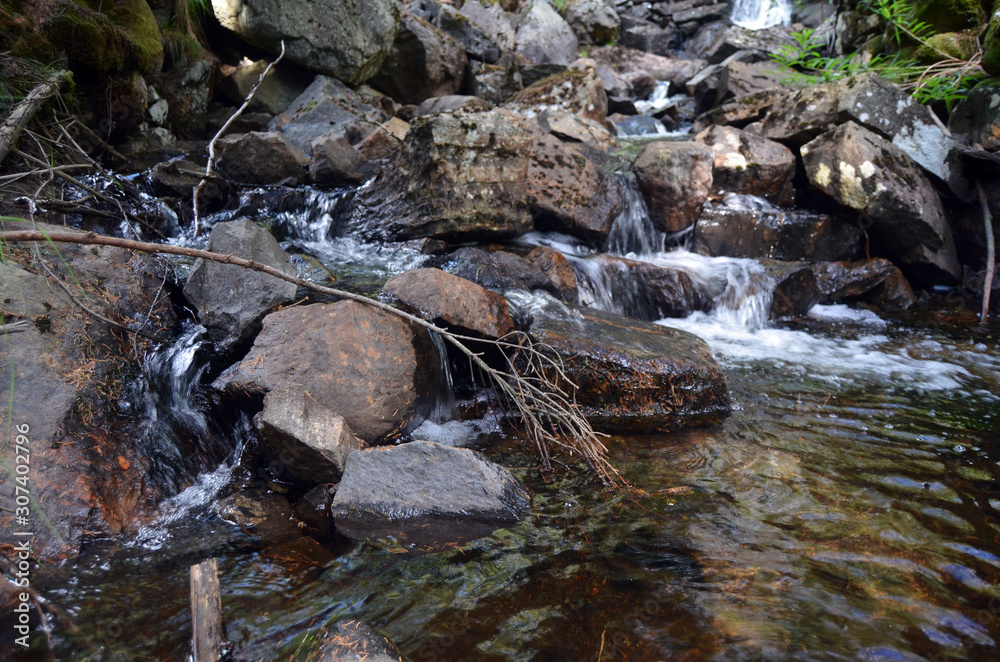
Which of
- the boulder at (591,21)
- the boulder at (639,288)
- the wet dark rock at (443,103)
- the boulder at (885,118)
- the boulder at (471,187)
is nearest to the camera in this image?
the boulder at (471,187)

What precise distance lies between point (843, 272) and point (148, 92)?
8908 mm

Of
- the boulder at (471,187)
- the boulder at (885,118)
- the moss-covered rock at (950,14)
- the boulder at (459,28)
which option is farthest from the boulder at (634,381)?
the boulder at (459,28)

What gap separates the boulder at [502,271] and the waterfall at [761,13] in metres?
16.0

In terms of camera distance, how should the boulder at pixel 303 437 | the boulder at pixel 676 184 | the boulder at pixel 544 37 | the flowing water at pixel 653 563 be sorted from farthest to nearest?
the boulder at pixel 544 37
the boulder at pixel 676 184
the boulder at pixel 303 437
the flowing water at pixel 653 563

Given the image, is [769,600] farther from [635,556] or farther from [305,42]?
[305,42]

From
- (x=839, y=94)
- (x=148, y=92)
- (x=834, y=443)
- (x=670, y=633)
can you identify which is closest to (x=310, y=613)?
(x=670, y=633)

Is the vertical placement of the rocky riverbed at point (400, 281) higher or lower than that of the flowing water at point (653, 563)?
higher

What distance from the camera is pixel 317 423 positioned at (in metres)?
2.87

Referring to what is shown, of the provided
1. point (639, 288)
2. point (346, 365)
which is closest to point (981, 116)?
point (639, 288)

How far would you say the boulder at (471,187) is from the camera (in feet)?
17.9

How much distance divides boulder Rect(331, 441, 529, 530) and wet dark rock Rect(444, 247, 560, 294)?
239 centimetres

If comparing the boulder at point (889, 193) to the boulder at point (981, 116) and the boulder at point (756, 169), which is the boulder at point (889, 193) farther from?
the boulder at point (981, 116)

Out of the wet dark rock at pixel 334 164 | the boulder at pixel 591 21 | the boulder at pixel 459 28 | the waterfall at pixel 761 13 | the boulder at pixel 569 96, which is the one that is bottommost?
the wet dark rock at pixel 334 164

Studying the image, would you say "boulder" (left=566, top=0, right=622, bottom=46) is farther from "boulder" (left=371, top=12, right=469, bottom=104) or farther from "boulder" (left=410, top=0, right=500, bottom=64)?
"boulder" (left=371, top=12, right=469, bottom=104)
